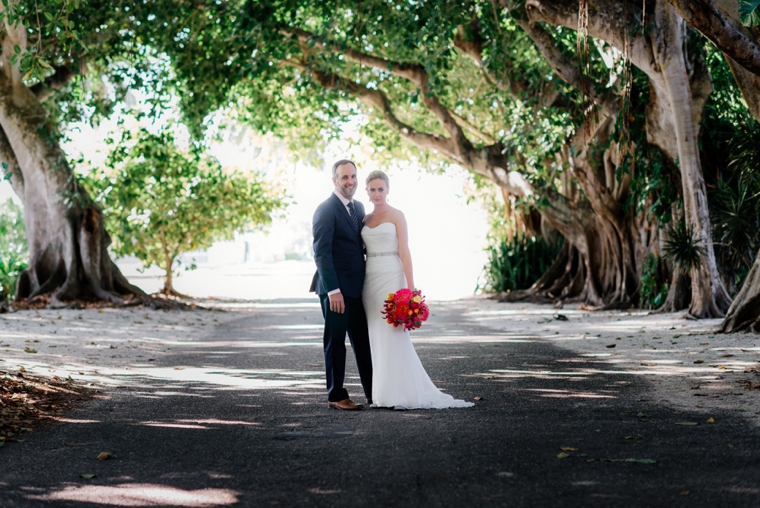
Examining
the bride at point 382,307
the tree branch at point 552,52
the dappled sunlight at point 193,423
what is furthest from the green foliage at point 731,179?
the dappled sunlight at point 193,423

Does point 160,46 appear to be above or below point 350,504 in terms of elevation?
above

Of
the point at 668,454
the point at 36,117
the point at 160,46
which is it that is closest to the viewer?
the point at 668,454

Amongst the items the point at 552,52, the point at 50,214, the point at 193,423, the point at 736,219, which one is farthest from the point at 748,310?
the point at 50,214

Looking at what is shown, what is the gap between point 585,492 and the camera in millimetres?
4188

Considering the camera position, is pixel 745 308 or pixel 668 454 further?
pixel 745 308

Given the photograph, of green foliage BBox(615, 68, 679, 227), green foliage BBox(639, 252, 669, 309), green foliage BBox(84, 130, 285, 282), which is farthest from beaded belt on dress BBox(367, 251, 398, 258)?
green foliage BBox(84, 130, 285, 282)

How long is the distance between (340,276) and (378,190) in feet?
2.44

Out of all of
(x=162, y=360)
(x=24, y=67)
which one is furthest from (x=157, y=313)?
(x=24, y=67)

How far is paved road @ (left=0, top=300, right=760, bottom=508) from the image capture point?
4.24 m

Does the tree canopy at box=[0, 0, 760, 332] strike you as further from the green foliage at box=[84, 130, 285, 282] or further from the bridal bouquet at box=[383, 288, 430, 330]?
the bridal bouquet at box=[383, 288, 430, 330]

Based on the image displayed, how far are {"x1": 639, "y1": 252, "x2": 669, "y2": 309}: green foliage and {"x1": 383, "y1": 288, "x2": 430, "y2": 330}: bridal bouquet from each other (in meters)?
10.0

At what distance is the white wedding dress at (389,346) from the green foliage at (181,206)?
16427mm

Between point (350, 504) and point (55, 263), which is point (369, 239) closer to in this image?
point (350, 504)

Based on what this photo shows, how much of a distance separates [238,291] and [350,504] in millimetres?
26857
